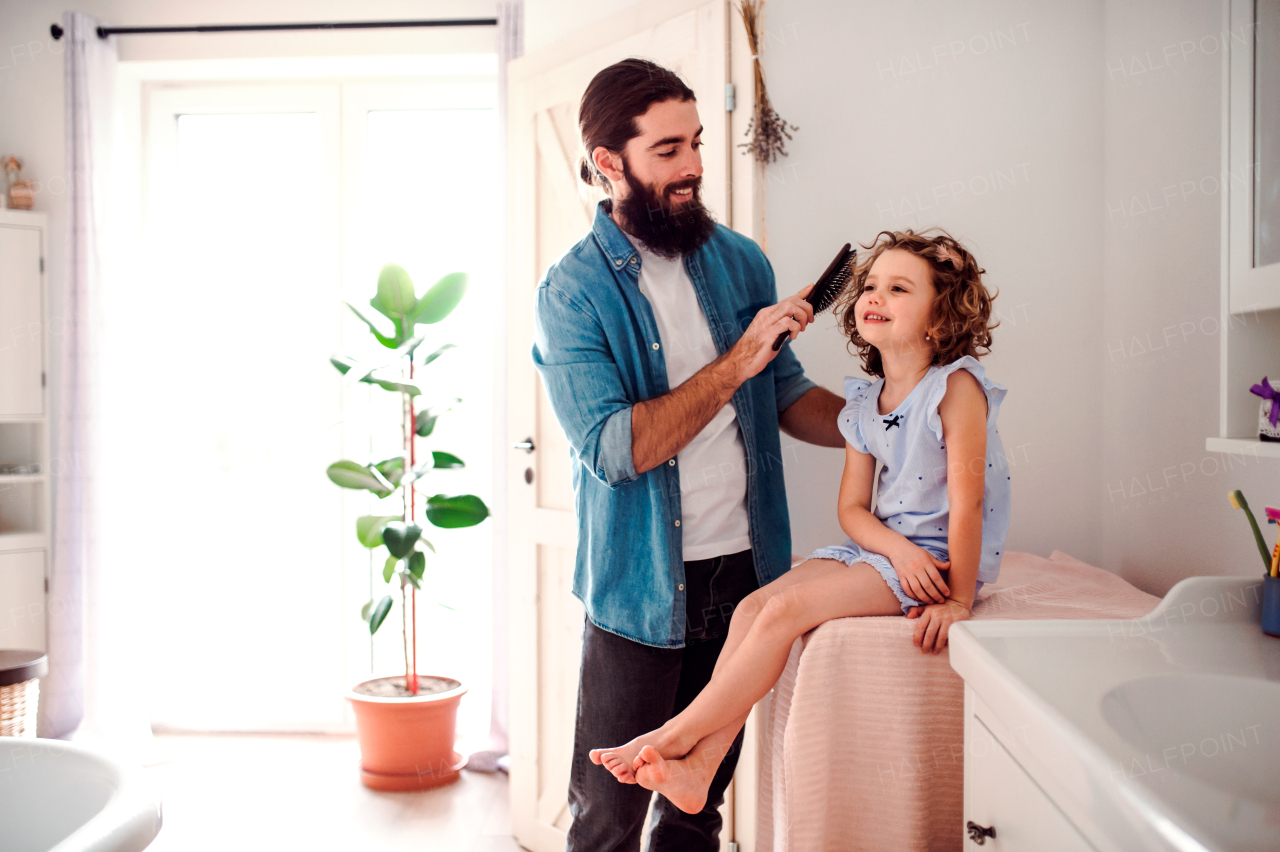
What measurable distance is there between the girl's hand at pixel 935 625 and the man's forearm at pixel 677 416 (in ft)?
1.39

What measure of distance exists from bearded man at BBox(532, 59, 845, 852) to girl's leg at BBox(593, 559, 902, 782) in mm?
166

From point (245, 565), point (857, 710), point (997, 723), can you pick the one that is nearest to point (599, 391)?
point (857, 710)

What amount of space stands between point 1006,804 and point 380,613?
2122mm

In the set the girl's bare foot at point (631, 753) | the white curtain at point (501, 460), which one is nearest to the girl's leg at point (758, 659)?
the girl's bare foot at point (631, 753)

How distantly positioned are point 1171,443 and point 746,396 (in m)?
0.85

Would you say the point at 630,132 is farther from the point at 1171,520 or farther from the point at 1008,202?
the point at 1171,520

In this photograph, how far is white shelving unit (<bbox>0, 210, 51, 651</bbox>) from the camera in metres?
2.84

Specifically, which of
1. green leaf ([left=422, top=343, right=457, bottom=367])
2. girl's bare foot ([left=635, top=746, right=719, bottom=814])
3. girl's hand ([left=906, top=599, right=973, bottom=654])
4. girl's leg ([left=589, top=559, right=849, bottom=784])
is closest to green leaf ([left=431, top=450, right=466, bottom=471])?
green leaf ([left=422, top=343, right=457, bottom=367])

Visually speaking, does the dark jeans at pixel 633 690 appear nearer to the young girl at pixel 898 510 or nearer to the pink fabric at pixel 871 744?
the young girl at pixel 898 510

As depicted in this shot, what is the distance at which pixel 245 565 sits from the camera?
3121mm

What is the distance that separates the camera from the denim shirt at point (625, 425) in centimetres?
130

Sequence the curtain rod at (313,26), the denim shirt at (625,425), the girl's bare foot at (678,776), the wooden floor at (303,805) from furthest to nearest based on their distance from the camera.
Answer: the curtain rod at (313,26)
the wooden floor at (303,805)
the denim shirt at (625,425)
the girl's bare foot at (678,776)

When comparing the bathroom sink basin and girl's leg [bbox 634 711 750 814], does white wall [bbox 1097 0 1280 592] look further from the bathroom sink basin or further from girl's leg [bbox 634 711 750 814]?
girl's leg [bbox 634 711 750 814]

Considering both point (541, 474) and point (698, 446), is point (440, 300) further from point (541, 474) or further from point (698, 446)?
point (698, 446)
